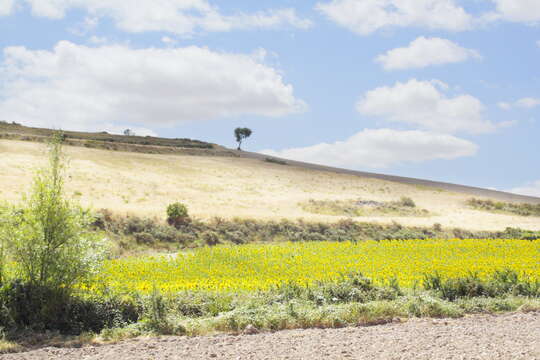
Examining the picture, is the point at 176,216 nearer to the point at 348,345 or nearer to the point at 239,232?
the point at 239,232

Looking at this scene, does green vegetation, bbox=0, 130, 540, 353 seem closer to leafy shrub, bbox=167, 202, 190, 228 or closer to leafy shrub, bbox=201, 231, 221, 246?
leafy shrub, bbox=201, 231, 221, 246

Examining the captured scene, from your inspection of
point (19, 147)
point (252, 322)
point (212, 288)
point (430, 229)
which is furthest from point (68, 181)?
point (252, 322)

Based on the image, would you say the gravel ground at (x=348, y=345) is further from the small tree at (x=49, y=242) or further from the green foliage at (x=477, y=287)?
the green foliage at (x=477, y=287)

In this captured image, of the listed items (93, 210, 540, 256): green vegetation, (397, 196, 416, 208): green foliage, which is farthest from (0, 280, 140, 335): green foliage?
(397, 196, 416, 208): green foliage

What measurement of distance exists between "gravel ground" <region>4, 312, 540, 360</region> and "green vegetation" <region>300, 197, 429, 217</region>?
3888cm

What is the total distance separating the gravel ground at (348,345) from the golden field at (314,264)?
3612mm

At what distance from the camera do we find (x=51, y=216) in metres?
13.7

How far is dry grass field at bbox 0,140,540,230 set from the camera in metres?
44.5

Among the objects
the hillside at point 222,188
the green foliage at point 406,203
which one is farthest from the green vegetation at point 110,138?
the green foliage at point 406,203

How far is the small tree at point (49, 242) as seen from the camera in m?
13.5

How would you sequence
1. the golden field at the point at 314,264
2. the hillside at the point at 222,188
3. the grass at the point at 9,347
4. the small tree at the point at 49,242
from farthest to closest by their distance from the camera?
the hillside at the point at 222,188 < the golden field at the point at 314,264 < the small tree at the point at 49,242 < the grass at the point at 9,347

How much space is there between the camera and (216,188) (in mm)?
59156

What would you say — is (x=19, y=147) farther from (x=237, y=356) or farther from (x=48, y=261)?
(x=237, y=356)

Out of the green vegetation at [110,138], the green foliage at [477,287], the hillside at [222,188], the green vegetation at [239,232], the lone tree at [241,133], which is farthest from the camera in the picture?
the lone tree at [241,133]
